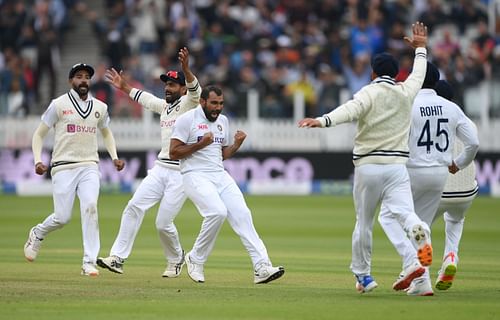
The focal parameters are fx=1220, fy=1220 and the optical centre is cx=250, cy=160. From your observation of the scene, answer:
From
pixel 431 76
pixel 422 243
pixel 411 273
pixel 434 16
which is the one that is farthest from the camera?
pixel 434 16

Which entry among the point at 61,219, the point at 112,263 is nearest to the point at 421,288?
the point at 112,263

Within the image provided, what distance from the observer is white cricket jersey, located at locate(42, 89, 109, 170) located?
12133 millimetres

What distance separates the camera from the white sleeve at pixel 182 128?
1118 centimetres

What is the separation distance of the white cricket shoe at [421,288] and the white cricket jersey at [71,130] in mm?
3660

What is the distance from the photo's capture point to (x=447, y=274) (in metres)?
10.7

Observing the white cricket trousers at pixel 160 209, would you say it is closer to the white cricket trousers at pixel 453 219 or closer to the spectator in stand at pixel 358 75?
the white cricket trousers at pixel 453 219

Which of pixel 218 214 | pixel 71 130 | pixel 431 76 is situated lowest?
pixel 218 214

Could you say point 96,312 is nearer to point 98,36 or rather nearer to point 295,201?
point 295,201

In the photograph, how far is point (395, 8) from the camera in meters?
29.1

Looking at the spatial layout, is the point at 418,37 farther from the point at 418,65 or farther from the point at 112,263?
the point at 112,263

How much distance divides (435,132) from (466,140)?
0.37m

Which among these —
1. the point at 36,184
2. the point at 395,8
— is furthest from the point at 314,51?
the point at 36,184

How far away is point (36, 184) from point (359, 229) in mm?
16542

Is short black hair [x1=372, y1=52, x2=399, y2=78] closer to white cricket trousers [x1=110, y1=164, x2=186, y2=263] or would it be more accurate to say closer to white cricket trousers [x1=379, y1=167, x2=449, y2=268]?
white cricket trousers [x1=379, y1=167, x2=449, y2=268]
